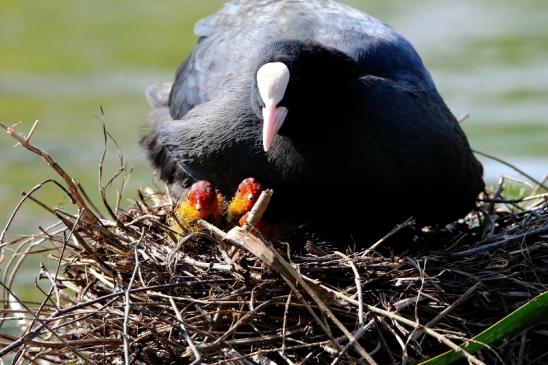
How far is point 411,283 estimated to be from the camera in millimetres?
4238

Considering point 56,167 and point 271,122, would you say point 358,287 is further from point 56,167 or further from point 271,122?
point 56,167

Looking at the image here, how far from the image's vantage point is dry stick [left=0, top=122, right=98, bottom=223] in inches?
163

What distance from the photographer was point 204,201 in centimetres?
471

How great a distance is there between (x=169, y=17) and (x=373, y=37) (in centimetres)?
1068

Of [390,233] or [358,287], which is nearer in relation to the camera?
[358,287]

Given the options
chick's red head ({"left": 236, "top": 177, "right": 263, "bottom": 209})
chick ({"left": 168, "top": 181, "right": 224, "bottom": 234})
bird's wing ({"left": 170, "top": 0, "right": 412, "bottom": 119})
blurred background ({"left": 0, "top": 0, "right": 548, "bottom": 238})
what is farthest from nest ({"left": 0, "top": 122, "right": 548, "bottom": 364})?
blurred background ({"left": 0, "top": 0, "right": 548, "bottom": 238})

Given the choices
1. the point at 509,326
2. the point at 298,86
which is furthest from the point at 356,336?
the point at 298,86

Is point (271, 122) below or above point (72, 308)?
above

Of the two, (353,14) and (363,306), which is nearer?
(363,306)

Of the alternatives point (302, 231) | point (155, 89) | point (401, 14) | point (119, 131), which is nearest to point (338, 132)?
point (302, 231)

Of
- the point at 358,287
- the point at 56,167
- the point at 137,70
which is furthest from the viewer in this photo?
the point at 137,70

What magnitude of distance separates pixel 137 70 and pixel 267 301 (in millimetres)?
10396

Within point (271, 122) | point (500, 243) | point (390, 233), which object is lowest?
point (500, 243)

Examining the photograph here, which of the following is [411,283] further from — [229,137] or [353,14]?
[353,14]
